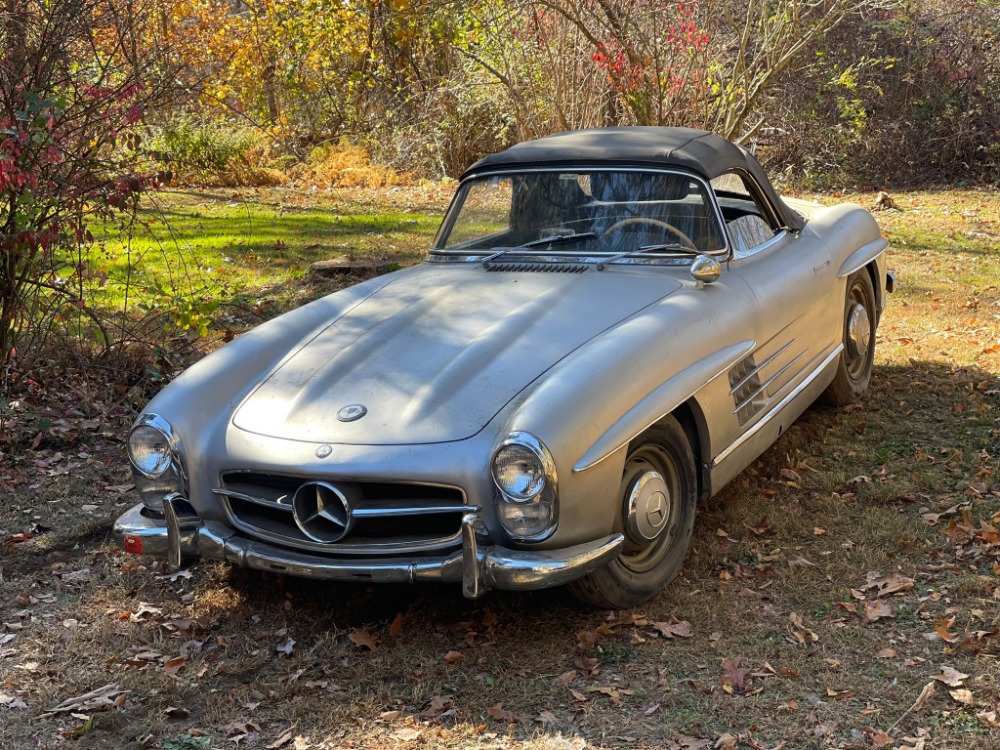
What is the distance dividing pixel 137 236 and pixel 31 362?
4.74 m

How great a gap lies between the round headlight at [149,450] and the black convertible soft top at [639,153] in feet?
7.50

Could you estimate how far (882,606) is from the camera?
4.23 meters

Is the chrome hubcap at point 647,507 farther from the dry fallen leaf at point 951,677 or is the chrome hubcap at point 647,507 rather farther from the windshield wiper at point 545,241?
the windshield wiper at point 545,241

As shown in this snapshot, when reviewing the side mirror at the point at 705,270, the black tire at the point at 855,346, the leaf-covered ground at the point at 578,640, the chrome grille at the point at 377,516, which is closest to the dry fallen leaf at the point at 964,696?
the leaf-covered ground at the point at 578,640

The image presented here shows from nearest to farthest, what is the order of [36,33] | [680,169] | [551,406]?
[551,406], [680,169], [36,33]

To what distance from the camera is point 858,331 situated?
647 centimetres

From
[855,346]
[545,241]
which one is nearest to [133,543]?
[545,241]

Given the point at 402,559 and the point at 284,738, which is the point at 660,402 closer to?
the point at 402,559

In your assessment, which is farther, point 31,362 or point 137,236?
point 137,236

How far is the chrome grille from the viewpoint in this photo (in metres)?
3.83

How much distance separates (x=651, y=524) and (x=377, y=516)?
3.46 feet

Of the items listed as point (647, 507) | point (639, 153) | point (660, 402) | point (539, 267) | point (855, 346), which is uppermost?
point (639, 153)

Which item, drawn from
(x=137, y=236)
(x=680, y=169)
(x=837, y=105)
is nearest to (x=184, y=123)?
(x=137, y=236)

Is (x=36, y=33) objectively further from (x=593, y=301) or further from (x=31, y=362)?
(x=593, y=301)
